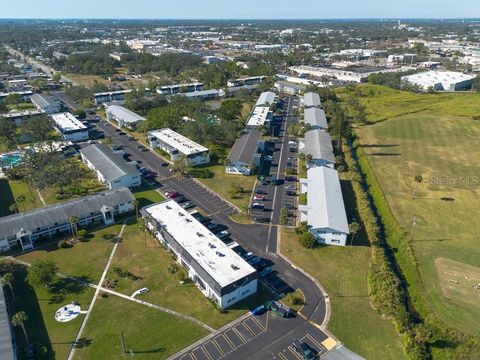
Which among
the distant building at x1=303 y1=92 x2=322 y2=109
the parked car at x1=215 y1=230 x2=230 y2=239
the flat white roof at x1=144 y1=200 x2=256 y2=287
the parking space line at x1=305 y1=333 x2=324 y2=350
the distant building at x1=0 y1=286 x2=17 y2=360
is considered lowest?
the parking space line at x1=305 y1=333 x2=324 y2=350

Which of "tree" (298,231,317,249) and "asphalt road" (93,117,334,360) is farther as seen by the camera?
"tree" (298,231,317,249)

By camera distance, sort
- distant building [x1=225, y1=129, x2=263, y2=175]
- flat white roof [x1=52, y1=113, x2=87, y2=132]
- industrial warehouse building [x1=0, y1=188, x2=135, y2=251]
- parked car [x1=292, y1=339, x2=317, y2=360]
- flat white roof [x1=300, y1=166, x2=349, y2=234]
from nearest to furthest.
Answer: parked car [x1=292, y1=339, x2=317, y2=360]
industrial warehouse building [x1=0, y1=188, x2=135, y2=251]
flat white roof [x1=300, y1=166, x2=349, y2=234]
distant building [x1=225, y1=129, x2=263, y2=175]
flat white roof [x1=52, y1=113, x2=87, y2=132]

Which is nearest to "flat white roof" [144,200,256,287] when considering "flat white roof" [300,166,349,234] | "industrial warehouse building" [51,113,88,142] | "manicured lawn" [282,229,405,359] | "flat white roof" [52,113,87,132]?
"manicured lawn" [282,229,405,359]

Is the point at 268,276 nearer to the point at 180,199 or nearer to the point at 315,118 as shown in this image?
the point at 180,199

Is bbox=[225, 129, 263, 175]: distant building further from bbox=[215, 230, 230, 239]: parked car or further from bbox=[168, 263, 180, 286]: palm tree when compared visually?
bbox=[168, 263, 180, 286]: palm tree

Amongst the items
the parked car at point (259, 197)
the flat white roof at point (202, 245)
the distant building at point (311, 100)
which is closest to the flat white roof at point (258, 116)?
the distant building at point (311, 100)

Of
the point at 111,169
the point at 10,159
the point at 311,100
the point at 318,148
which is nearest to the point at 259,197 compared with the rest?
the point at 318,148

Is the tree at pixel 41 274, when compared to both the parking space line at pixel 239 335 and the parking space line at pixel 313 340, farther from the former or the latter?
the parking space line at pixel 313 340
